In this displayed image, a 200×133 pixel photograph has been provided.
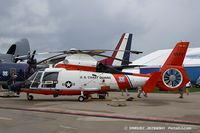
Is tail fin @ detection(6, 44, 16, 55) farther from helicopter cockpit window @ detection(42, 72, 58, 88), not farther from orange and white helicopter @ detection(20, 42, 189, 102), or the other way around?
helicopter cockpit window @ detection(42, 72, 58, 88)

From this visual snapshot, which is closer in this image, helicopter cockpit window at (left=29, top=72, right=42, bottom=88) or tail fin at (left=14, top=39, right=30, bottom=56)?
helicopter cockpit window at (left=29, top=72, right=42, bottom=88)

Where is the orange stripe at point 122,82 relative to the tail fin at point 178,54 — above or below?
below

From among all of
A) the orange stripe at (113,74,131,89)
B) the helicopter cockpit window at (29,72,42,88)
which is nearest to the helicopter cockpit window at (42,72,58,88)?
the helicopter cockpit window at (29,72,42,88)

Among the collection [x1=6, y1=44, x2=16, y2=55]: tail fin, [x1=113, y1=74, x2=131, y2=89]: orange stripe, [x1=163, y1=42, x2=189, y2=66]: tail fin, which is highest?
[x1=6, y1=44, x2=16, y2=55]: tail fin

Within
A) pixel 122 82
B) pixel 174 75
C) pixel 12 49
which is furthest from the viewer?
pixel 12 49

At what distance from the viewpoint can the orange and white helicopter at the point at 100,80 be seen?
57.1ft

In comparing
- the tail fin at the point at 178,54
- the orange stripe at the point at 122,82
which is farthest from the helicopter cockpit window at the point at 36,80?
the tail fin at the point at 178,54

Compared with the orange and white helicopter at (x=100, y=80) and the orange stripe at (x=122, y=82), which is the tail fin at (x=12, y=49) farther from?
the orange stripe at (x=122, y=82)

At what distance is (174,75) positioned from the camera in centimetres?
1752

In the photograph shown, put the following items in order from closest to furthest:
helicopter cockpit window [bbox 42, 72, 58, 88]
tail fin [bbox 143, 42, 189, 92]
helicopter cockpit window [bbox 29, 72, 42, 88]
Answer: tail fin [bbox 143, 42, 189, 92] < helicopter cockpit window [bbox 42, 72, 58, 88] < helicopter cockpit window [bbox 29, 72, 42, 88]

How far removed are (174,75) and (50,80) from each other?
7.21 m

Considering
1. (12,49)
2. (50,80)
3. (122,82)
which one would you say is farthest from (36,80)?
(12,49)

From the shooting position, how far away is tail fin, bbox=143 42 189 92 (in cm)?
1728

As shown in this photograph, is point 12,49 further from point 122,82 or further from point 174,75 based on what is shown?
point 174,75
